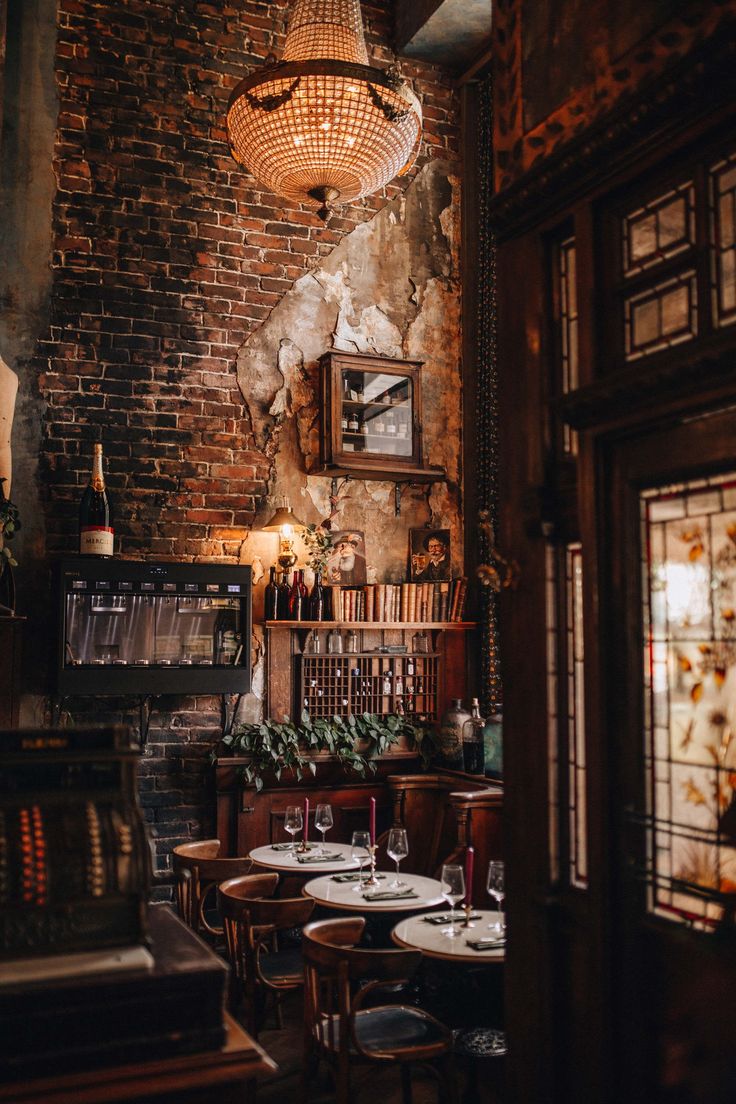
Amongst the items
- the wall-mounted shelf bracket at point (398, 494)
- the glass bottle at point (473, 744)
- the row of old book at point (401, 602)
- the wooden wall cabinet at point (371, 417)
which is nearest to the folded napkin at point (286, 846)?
the glass bottle at point (473, 744)

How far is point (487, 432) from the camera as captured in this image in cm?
670

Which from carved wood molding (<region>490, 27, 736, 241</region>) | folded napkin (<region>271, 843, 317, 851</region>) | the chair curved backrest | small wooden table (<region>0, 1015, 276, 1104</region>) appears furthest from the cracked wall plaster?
small wooden table (<region>0, 1015, 276, 1104</region>)

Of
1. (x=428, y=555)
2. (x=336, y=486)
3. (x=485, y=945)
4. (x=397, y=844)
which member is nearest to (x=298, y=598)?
(x=336, y=486)

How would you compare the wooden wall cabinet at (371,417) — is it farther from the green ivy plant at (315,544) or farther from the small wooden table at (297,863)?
the small wooden table at (297,863)

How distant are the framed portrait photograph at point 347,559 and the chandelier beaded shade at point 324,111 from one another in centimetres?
257

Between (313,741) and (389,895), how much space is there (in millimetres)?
1840

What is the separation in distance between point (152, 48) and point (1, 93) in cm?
103

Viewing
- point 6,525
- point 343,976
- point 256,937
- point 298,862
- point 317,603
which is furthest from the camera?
point 317,603

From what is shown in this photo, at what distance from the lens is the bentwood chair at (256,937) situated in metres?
3.98

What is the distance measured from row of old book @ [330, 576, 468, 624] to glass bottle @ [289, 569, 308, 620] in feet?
0.62

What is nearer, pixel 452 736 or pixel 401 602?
pixel 452 736

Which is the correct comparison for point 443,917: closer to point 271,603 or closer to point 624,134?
point 271,603

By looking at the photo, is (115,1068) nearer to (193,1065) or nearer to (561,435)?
(193,1065)

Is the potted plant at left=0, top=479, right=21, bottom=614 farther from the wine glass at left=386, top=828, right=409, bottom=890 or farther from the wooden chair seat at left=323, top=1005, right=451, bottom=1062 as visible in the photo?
the wooden chair seat at left=323, top=1005, right=451, bottom=1062
